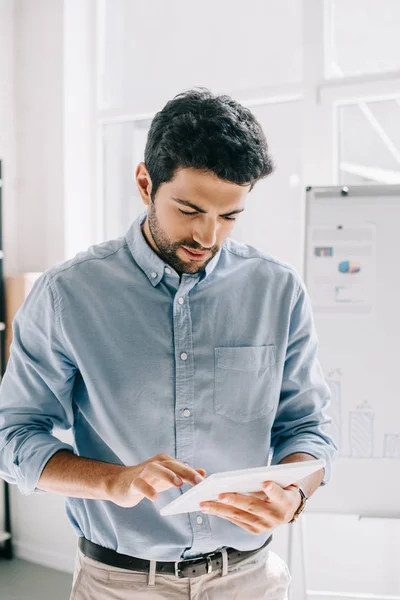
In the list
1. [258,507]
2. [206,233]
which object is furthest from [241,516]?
[206,233]

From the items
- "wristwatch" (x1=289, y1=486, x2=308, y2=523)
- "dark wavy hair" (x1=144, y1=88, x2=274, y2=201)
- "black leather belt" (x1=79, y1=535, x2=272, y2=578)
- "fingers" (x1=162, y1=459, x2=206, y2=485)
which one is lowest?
"black leather belt" (x1=79, y1=535, x2=272, y2=578)

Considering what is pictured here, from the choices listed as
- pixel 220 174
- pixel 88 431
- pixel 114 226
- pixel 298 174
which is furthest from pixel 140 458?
pixel 114 226

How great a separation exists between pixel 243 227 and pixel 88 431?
2085mm

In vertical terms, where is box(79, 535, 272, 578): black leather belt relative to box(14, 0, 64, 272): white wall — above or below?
below

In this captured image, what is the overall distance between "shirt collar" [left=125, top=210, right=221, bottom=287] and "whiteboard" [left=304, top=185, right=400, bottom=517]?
41.7 inches

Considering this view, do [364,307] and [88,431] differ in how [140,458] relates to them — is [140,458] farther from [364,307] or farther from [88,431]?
[364,307]

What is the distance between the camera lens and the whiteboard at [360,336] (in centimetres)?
223

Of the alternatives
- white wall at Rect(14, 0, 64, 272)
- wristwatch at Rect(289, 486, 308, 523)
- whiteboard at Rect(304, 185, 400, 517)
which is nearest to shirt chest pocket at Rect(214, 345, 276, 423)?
wristwatch at Rect(289, 486, 308, 523)

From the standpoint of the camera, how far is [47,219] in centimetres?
366

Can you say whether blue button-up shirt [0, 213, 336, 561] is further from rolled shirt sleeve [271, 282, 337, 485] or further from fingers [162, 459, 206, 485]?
fingers [162, 459, 206, 485]

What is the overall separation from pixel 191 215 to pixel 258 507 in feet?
1.71

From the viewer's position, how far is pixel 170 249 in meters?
1.26

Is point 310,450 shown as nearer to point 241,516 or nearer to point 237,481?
point 241,516

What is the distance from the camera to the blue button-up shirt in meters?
1.24
